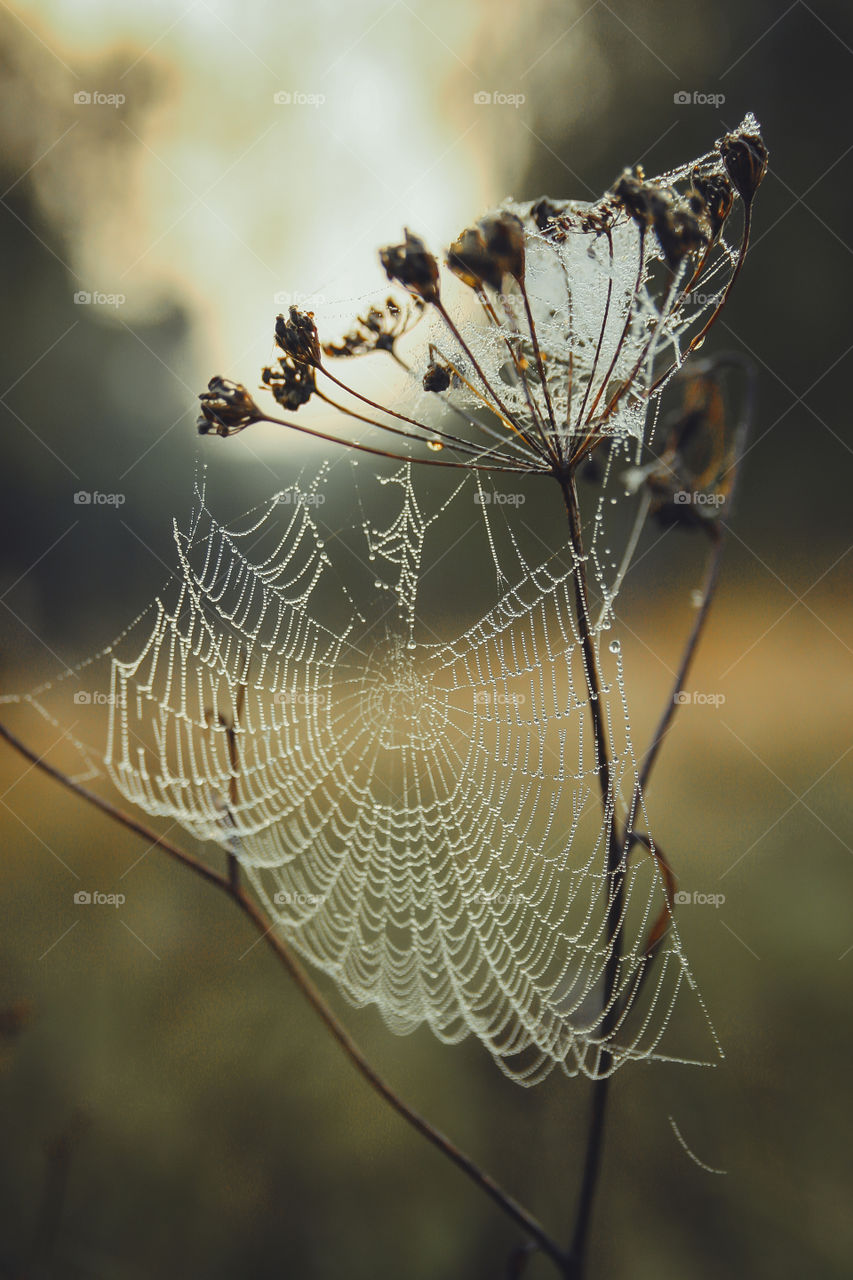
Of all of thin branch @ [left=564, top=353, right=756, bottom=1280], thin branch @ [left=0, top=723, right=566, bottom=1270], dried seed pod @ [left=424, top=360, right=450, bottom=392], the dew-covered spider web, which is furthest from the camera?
the dew-covered spider web

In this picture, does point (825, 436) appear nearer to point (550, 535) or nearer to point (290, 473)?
point (550, 535)

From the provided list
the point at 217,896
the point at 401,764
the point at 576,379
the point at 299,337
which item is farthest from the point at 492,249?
the point at 217,896

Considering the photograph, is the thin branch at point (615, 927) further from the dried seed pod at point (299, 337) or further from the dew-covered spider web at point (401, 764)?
the dew-covered spider web at point (401, 764)

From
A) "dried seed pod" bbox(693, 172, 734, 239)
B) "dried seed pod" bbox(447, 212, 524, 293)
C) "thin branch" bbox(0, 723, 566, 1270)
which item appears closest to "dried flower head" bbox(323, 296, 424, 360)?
"dried seed pod" bbox(447, 212, 524, 293)

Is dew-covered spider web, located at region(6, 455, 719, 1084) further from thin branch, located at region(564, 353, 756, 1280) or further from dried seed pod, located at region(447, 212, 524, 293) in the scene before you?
dried seed pod, located at region(447, 212, 524, 293)

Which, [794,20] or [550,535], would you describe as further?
[794,20]

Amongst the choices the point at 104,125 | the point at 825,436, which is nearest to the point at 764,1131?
the point at 825,436
